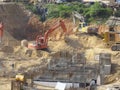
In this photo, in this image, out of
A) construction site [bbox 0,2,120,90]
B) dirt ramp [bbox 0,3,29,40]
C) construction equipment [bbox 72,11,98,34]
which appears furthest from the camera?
dirt ramp [bbox 0,3,29,40]

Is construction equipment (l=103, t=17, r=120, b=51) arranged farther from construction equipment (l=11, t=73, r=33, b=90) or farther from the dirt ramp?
construction equipment (l=11, t=73, r=33, b=90)

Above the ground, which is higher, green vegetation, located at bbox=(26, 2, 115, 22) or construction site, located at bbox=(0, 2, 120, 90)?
green vegetation, located at bbox=(26, 2, 115, 22)

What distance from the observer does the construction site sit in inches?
1111

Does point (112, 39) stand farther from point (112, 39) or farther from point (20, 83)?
point (20, 83)

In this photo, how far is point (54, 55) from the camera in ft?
116

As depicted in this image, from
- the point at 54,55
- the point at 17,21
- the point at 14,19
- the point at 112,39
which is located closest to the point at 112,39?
the point at 112,39

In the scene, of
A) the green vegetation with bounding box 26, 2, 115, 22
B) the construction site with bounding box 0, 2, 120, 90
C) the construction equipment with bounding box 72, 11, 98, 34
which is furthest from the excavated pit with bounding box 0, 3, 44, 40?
the construction equipment with bounding box 72, 11, 98, 34

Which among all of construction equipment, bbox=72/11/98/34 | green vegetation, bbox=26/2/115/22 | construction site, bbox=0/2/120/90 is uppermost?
green vegetation, bbox=26/2/115/22

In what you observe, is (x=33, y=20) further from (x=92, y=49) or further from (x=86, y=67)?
(x=86, y=67)

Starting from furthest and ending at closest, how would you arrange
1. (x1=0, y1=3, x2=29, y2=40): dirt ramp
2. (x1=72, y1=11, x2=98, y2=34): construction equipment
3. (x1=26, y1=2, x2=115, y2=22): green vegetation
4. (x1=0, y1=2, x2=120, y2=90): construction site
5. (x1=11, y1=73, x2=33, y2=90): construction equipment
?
(x1=26, y1=2, x2=115, y2=22): green vegetation → (x1=0, y1=3, x2=29, y2=40): dirt ramp → (x1=72, y1=11, x2=98, y2=34): construction equipment → (x1=0, y1=2, x2=120, y2=90): construction site → (x1=11, y1=73, x2=33, y2=90): construction equipment

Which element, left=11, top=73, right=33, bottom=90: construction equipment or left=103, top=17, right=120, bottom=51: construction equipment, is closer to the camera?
left=11, top=73, right=33, bottom=90: construction equipment

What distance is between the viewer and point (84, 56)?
116 feet

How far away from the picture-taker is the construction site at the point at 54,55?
1111 inches

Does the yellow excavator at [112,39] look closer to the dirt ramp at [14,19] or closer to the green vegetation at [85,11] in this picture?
the dirt ramp at [14,19]
